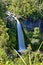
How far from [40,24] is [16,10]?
132 inches

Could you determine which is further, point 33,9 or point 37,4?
point 37,4

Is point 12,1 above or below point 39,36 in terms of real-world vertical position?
above

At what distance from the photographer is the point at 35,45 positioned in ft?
73.8

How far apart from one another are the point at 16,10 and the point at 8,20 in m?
3.06

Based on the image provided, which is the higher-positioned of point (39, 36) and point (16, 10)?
point (16, 10)

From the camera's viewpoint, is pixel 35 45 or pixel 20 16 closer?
pixel 35 45

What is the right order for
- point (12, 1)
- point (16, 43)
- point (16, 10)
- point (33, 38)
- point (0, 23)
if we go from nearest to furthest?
point (0, 23)
point (16, 43)
point (33, 38)
point (16, 10)
point (12, 1)

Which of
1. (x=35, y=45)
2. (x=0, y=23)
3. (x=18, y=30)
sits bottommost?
(x=35, y=45)

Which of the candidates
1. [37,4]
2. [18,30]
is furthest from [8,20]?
[37,4]

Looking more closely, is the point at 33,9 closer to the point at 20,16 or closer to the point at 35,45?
the point at 20,16

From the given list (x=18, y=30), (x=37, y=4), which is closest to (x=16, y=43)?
(x=18, y=30)

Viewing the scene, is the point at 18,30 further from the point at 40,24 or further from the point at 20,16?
the point at 40,24

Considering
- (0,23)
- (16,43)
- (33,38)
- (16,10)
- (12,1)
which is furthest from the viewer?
(12,1)

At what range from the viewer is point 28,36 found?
23.4m
